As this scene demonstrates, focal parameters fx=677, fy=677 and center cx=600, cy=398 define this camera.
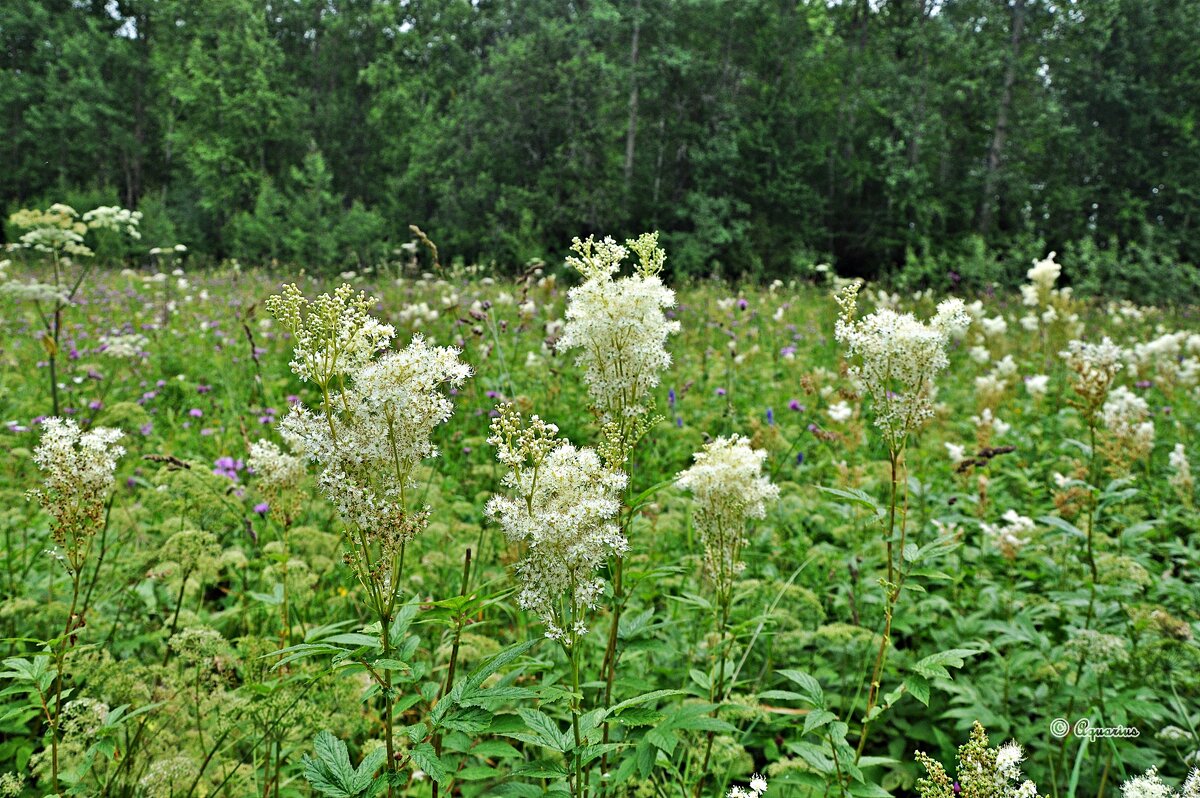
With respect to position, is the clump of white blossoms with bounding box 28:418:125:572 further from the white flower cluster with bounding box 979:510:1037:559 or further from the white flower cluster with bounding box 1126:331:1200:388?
the white flower cluster with bounding box 1126:331:1200:388

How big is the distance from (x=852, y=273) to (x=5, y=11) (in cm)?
4330

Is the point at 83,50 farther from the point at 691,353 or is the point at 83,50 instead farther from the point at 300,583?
the point at 300,583

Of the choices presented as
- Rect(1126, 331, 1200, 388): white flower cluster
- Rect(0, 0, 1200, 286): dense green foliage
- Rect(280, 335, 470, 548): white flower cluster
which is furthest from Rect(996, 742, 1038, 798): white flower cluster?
Rect(0, 0, 1200, 286): dense green foliage

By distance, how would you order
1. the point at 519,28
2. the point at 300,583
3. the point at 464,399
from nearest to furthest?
the point at 300,583 < the point at 464,399 < the point at 519,28

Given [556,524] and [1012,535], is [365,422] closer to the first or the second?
[556,524]

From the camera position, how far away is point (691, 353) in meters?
7.48

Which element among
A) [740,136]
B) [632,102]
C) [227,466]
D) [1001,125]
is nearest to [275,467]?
[227,466]

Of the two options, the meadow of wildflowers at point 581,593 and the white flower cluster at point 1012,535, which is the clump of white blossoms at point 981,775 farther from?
the white flower cluster at point 1012,535

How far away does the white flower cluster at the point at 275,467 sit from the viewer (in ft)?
7.72

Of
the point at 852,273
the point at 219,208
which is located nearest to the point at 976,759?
the point at 852,273

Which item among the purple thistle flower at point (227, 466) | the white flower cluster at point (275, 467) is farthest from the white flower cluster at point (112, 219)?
the white flower cluster at point (275, 467)

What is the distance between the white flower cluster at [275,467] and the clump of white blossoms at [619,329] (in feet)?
3.90

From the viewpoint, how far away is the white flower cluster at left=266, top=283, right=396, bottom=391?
1329 mm

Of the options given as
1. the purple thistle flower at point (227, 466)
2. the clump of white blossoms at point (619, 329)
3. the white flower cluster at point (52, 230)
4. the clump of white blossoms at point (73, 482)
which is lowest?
the purple thistle flower at point (227, 466)
